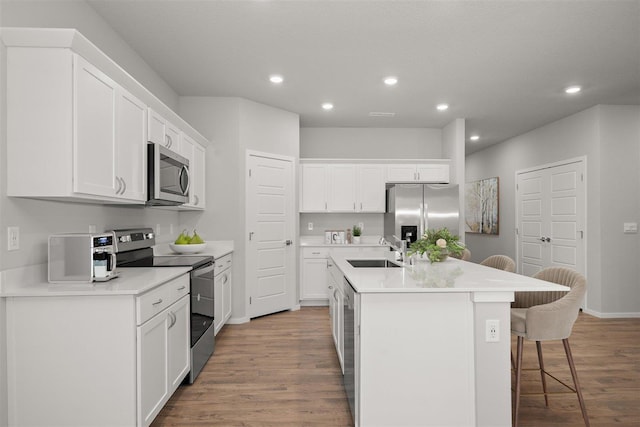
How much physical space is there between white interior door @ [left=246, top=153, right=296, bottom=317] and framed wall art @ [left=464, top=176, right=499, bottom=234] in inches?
169

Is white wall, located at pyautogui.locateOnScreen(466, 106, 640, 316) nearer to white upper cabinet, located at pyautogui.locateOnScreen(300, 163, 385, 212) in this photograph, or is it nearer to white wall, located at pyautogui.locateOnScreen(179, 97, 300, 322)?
white upper cabinet, located at pyautogui.locateOnScreen(300, 163, 385, 212)

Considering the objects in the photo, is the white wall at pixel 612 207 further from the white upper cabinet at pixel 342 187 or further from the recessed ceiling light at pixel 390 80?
the recessed ceiling light at pixel 390 80

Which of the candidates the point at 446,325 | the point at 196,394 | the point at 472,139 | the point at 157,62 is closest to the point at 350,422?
the point at 446,325

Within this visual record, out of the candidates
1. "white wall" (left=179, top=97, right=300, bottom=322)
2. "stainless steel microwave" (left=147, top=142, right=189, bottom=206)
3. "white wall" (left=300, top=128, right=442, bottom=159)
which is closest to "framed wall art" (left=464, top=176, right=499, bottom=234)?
"white wall" (left=300, top=128, right=442, bottom=159)

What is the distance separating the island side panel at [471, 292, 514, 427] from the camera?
2.02m

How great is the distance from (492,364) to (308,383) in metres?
1.37

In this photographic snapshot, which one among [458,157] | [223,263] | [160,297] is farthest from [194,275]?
[458,157]

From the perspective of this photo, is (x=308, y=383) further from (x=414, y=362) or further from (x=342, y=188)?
(x=342, y=188)

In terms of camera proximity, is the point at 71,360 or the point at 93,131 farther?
the point at 93,131

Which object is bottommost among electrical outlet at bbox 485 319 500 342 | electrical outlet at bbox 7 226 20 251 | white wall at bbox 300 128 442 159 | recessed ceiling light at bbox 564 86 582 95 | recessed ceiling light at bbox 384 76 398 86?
electrical outlet at bbox 485 319 500 342

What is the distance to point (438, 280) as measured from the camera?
7.23 feet

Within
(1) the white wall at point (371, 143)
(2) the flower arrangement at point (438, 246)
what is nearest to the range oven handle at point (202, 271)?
(2) the flower arrangement at point (438, 246)

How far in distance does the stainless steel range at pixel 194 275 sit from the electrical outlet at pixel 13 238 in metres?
0.77

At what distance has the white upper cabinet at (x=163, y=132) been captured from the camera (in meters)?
2.88
